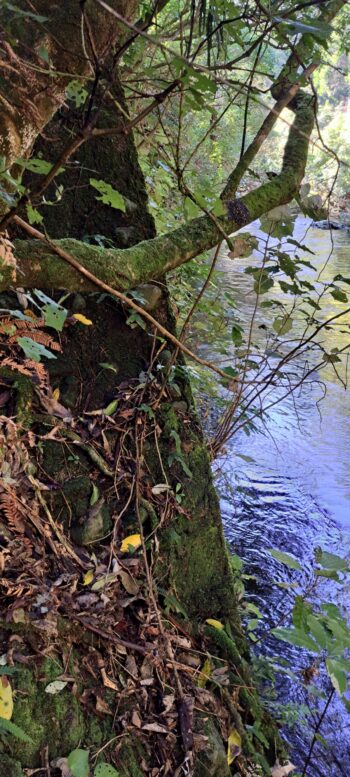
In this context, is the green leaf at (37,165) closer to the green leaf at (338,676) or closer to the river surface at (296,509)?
the river surface at (296,509)

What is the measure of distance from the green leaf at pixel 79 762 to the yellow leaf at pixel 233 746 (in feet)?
1.93

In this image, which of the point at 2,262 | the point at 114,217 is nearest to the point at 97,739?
the point at 2,262

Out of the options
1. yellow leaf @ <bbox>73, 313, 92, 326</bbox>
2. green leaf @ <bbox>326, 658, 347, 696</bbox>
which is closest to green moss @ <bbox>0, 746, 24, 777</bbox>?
green leaf @ <bbox>326, 658, 347, 696</bbox>

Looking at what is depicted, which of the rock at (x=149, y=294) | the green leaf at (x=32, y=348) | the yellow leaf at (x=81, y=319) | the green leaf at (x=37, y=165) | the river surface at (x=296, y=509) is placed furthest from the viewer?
the river surface at (x=296, y=509)

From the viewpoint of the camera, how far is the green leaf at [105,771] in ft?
4.66

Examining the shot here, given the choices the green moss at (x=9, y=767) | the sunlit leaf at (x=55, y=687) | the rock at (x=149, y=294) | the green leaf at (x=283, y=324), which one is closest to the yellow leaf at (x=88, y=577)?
the sunlit leaf at (x=55, y=687)

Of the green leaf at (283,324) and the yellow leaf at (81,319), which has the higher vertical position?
the green leaf at (283,324)

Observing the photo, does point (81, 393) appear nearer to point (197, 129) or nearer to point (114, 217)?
point (114, 217)

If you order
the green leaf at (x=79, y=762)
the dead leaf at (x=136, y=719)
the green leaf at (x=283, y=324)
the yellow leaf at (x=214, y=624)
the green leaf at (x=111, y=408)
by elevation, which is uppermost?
the green leaf at (x=283, y=324)

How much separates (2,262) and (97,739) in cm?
136

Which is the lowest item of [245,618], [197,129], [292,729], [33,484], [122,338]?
[292,729]

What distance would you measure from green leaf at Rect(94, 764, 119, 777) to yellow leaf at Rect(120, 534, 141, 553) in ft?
2.12

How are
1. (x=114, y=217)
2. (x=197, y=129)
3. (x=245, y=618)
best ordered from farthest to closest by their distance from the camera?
(x=197, y=129), (x=245, y=618), (x=114, y=217)

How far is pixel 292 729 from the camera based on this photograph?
2.50 meters
